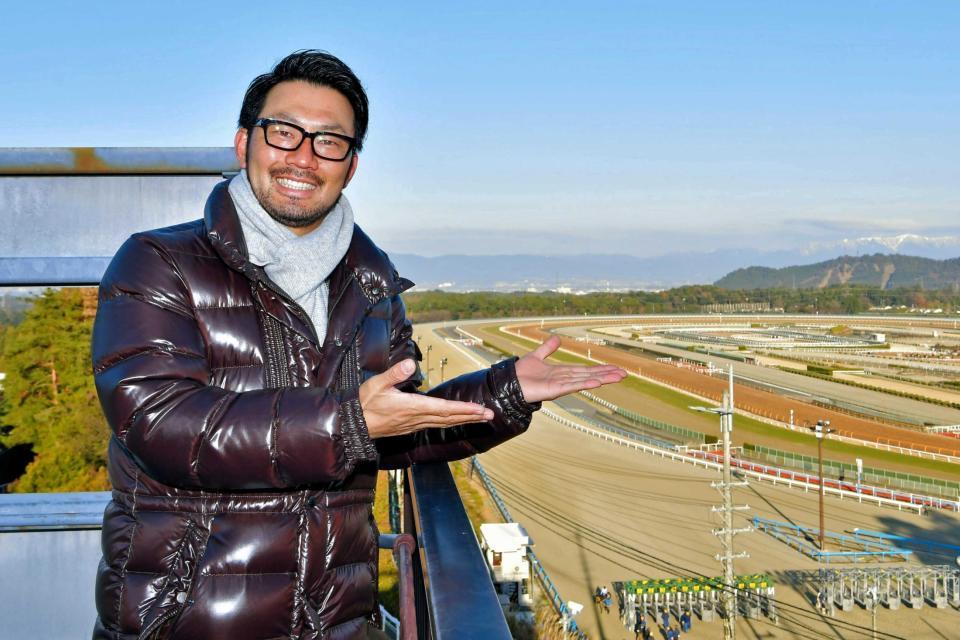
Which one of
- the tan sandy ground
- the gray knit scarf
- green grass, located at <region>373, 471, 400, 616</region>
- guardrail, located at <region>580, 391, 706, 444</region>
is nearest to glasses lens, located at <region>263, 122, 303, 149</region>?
the gray knit scarf

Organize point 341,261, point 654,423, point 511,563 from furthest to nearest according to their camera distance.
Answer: point 654,423
point 511,563
point 341,261

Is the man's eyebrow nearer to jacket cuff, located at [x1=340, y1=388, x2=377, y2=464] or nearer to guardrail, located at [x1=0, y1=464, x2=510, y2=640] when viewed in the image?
jacket cuff, located at [x1=340, y1=388, x2=377, y2=464]

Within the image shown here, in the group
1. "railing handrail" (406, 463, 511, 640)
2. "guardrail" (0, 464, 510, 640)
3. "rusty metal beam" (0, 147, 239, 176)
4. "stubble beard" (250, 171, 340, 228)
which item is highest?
"rusty metal beam" (0, 147, 239, 176)

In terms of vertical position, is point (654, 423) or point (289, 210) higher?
point (289, 210)

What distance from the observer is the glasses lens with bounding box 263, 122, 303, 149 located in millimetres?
1735

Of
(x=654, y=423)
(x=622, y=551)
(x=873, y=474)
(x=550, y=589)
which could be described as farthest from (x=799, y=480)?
(x=550, y=589)

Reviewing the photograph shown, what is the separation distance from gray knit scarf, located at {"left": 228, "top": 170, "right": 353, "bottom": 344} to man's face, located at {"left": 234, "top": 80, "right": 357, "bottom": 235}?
0.10 feet

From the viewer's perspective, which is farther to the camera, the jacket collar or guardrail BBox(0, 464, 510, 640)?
guardrail BBox(0, 464, 510, 640)

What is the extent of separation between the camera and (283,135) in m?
1.74

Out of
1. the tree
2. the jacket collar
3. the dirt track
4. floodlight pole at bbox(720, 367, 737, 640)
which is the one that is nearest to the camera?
the jacket collar

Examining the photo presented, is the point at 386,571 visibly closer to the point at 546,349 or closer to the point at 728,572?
the point at 728,572

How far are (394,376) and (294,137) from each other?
0.70 metres

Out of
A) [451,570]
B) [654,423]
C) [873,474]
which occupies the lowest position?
[873,474]

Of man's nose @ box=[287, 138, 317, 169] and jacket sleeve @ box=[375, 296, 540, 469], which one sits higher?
man's nose @ box=[287, 138, 317, 169]
